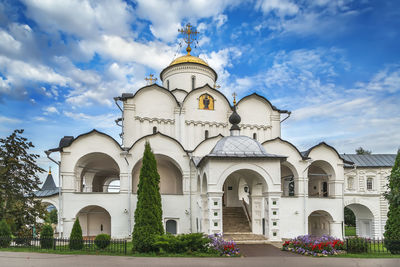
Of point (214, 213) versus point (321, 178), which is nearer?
point (214, 213)

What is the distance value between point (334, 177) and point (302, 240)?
7.76 meters

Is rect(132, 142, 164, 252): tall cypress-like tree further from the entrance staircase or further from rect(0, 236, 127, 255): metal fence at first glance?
the entrance staircase

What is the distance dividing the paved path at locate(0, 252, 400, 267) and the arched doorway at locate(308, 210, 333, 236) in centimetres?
824

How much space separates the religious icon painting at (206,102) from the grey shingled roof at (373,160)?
9.19 metres

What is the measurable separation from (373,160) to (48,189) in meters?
22.1

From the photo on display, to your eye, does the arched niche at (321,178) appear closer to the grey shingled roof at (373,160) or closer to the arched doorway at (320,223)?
the arched doorway at (320,223)

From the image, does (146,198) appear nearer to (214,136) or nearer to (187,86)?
(214,136)

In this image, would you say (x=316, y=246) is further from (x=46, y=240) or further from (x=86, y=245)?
(x=46, y=240)

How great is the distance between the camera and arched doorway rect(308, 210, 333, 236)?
1811 centimetres

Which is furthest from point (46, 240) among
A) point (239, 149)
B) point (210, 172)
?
point (239, 149)

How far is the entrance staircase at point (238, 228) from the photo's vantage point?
14398 millimetres

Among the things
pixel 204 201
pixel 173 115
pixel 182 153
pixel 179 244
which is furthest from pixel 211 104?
pixel 179 244

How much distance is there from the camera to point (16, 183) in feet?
50.0

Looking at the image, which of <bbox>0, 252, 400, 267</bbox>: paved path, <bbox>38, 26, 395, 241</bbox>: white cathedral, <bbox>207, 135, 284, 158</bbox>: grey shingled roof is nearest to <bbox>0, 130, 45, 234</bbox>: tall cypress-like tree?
<bbox>38, 26, 395, 241</bbox>: white cathedral
